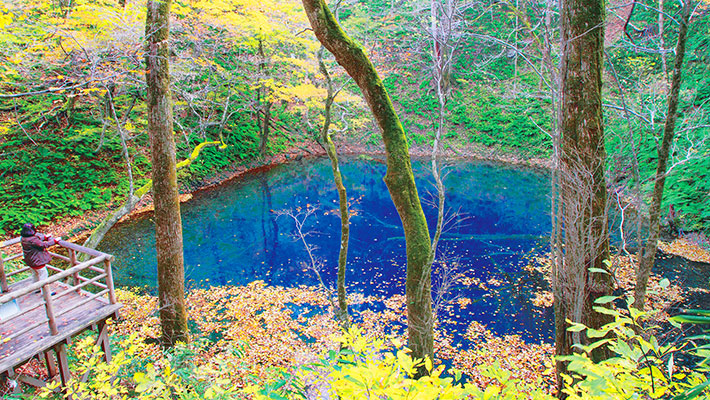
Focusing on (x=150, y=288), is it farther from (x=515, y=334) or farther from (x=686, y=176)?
(x=686, y=176)

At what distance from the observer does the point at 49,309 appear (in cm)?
421

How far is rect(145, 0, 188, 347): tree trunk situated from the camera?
5.16 meters

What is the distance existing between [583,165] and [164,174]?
5382 millimetres

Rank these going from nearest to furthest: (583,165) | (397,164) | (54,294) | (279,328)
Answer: (583,165) < (397,164) < (54,294) < (279,328)

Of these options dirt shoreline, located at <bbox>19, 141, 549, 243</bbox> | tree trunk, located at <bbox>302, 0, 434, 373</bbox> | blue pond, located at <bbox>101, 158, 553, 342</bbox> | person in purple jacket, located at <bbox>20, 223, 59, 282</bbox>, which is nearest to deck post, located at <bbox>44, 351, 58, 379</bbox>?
person in purple jacket, located at <bbox>20, 223, 59, 282</bbox>

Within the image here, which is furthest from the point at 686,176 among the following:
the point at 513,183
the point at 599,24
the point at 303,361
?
the point at 303,361

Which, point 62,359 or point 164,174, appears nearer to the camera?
point 62,359

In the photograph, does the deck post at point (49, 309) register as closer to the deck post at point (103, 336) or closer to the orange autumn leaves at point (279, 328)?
the deck post at point (103, 336)

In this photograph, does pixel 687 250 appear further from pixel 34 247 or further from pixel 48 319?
pixel 34 247

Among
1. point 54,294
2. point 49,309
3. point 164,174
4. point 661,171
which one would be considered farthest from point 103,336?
point 661,171

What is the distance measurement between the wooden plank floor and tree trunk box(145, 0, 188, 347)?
2.88 feet

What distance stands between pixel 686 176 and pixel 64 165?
62.7ft

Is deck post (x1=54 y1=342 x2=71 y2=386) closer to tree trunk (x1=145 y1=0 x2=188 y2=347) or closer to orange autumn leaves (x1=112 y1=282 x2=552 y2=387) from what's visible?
orange autumn leaves (x1=112 y1=282 x2=552 y2=387)

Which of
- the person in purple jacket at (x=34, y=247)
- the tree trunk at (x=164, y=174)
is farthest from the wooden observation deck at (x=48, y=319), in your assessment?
the tree trunk at (x=164, y=174)
